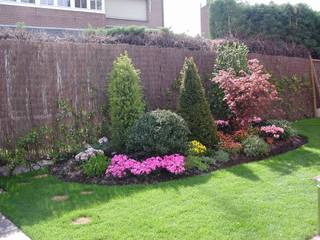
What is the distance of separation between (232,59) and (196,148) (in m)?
3.60

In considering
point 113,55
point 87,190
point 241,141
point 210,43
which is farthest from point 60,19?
point 87,190

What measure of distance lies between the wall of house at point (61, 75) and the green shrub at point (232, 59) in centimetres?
100

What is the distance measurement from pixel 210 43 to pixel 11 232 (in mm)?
8644

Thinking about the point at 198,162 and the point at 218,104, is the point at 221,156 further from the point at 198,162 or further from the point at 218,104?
the point at 218,104

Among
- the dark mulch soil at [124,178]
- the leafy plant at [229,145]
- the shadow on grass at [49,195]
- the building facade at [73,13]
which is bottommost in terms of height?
the shadow on grass at [49,195]

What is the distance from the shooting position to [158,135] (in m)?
7.18

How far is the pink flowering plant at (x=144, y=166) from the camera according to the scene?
262 inches

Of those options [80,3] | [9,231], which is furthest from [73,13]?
[9,231]

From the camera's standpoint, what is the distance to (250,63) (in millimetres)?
11531

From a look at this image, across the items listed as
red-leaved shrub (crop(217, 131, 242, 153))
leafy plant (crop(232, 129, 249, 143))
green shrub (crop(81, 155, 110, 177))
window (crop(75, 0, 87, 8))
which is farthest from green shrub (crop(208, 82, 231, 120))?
window (crop(75, 0, 87, 8))

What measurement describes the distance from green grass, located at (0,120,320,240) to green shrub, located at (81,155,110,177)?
0.44 m

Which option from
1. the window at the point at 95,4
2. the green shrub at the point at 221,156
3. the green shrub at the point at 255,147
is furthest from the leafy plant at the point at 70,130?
the window at the point at 95,4

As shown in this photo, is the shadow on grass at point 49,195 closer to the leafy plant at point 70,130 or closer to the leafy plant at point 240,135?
the leafy plant at point 70,130

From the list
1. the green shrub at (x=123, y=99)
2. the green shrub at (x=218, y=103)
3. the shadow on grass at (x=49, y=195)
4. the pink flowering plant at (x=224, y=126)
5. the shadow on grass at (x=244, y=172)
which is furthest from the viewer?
the green shrub at (x=218, y=103)
